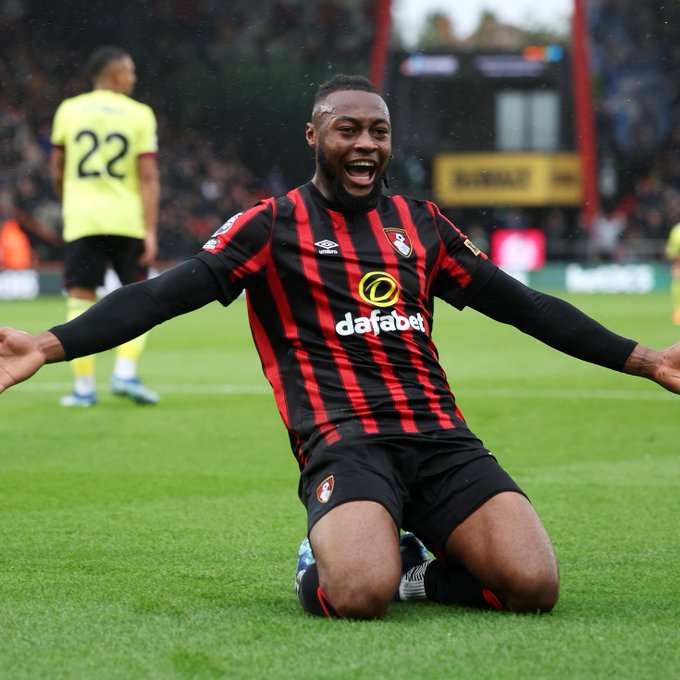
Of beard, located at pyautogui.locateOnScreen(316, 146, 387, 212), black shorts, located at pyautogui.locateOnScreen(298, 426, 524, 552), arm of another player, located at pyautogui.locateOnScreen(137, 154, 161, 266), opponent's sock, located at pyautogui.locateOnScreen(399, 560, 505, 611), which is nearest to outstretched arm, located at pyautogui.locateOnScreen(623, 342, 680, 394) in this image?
black shorts, located at pyautogui.locateOnScreen(298, 426, 524, 552)

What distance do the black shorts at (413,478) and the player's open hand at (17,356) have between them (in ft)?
3.03

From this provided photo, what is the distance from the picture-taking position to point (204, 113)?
34.5 meters

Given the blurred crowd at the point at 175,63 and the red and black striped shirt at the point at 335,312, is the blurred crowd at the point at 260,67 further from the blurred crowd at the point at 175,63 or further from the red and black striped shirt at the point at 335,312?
the red and black striped shirt at the point at 335,312

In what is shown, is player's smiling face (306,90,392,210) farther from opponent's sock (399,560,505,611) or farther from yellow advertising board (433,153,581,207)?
yellow advertising board (433,153,581,207)

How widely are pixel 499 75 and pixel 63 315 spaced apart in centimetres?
1683

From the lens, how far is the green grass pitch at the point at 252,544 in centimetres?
342

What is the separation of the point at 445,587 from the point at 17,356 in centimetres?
146

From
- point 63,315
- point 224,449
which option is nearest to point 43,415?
point 224,449

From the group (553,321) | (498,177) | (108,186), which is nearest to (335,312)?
(553,321)

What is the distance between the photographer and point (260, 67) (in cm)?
3478

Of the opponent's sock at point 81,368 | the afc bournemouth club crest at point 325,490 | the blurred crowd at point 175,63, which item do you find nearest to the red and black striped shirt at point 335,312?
the afc bournemouth club crest at point 325,490

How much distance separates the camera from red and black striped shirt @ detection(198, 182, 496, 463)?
4254 millimetres

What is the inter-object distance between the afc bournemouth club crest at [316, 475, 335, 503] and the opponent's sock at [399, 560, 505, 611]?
1.29 feet

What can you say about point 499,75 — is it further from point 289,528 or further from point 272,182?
point 289,528
